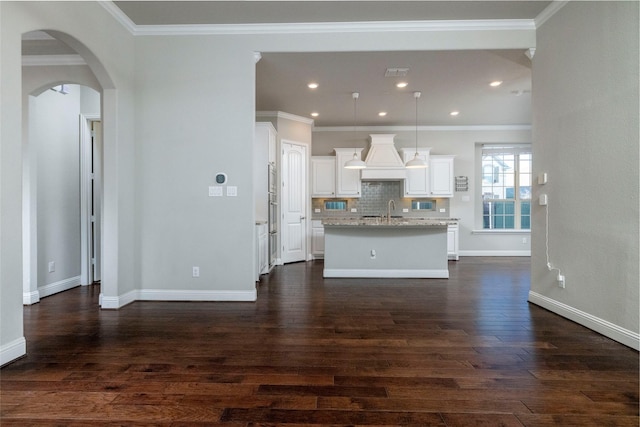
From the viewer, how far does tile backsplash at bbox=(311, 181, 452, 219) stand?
7656 mm

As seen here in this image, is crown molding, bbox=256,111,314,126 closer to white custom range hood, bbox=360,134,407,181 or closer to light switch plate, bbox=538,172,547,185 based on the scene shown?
white custom range hood, bbox=360,134,407,181

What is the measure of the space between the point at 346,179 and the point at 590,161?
487 cm

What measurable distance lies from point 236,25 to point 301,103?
227 cm

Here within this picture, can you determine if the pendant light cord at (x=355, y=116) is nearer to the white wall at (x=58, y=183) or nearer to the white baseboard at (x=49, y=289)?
the white wall at (x=58, y=183)

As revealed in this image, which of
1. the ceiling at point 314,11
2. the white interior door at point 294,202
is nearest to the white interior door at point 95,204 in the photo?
the ceiling at point 314,11

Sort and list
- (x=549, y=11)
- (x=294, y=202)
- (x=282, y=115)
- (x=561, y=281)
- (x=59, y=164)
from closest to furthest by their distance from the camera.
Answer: (x=561, y=281) → (x=549, y=11) → (x=59, y=164) → (x=282, y=115) → (x=294, y=202)

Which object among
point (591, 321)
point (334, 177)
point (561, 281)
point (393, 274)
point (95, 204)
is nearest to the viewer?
point (591, 321)

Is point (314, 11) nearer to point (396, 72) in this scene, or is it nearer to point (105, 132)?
point (396, 72)

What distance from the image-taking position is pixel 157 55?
12.2 ft

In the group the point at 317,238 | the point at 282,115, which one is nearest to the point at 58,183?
the point at 282,115

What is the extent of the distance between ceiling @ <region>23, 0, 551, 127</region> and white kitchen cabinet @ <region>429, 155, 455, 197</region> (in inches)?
39.0

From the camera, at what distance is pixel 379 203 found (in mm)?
7750

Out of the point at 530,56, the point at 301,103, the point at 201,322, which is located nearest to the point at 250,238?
the point at 201,322

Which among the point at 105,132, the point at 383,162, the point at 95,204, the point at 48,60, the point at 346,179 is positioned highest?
the point at 48,60
